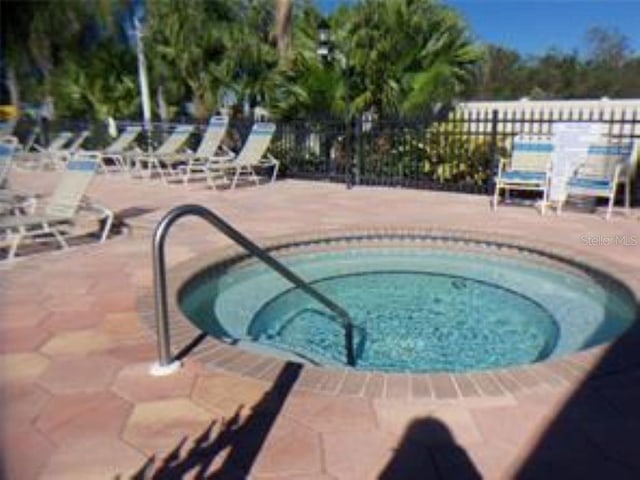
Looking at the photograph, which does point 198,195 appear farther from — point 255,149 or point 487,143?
point 487,143

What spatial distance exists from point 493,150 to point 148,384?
7463 millimetres

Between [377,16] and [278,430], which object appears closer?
[278,430]

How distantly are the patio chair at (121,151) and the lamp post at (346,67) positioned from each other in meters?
4.97

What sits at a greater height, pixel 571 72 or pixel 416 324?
pixel 571 72

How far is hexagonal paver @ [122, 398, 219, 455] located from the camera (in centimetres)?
265

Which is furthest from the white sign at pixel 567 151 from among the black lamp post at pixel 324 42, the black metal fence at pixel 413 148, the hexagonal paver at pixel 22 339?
the hexagonal paver at pixel 22 339

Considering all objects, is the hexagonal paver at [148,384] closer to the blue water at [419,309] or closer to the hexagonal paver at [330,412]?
the hexagonal paver at [330,412]

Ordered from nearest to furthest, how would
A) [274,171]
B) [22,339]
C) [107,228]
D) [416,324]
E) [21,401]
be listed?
[21,401], [22,339], [416,324], [107,228], [274,171]

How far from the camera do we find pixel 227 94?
14.9m

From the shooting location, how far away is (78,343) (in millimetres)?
3816

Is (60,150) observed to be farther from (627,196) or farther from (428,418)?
(428,418)

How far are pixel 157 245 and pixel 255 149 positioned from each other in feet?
25.7

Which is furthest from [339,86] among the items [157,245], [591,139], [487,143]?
[157,245]

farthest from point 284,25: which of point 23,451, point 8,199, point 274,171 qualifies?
point 23,451
